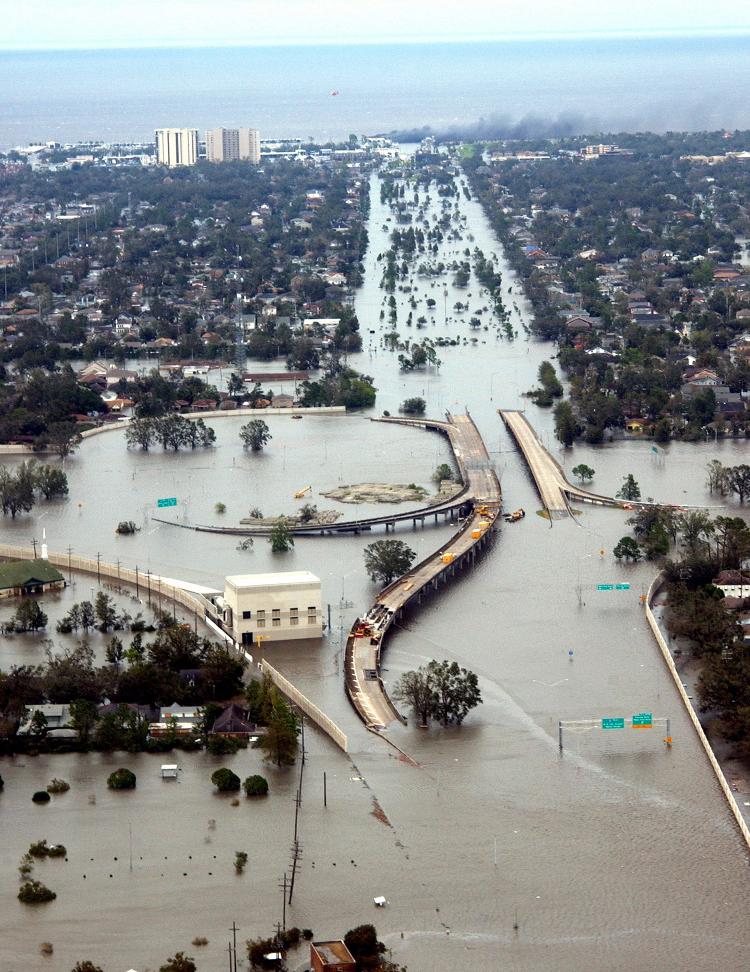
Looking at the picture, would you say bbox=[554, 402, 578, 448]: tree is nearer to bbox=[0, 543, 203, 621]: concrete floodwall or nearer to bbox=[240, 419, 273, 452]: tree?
bbox=[240, 419, 273, 452]: tree

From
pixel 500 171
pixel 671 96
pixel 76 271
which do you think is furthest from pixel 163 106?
pixel 76 271

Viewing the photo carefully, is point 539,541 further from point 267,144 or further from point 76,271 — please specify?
point 267,144

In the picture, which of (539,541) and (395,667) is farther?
(539,541)

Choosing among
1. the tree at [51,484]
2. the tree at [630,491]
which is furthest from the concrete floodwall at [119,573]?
the tree at [630,491]

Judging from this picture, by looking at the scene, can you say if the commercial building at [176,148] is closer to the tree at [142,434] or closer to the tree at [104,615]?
the tree at [142,434]

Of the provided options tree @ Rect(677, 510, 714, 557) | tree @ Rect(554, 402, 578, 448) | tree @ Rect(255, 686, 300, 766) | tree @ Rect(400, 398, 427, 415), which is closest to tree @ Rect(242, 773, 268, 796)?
tree @ Rect(255, 686, 300, 766)
